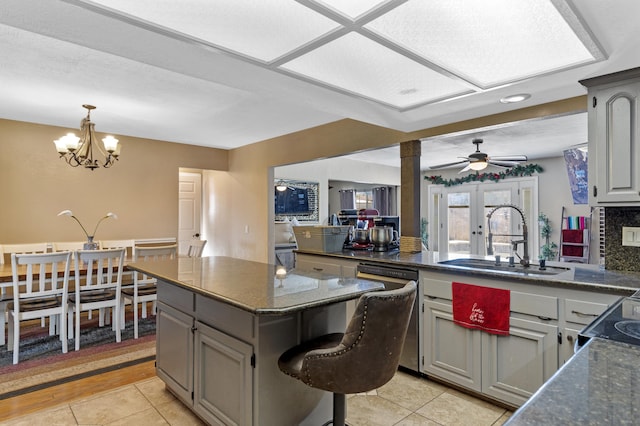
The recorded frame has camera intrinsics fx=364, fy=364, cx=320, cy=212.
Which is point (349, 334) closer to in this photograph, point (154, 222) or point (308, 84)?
point (308, 84)

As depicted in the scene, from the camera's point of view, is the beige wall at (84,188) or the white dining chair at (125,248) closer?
the white dining chair at (125,248)

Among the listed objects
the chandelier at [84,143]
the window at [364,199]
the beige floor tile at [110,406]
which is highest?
the chandelier at [84,143]

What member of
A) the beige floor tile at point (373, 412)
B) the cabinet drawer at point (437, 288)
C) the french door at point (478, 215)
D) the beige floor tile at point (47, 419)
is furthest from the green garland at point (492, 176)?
the beige floor tile at point (47, 419)

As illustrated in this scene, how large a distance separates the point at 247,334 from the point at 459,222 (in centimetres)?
725

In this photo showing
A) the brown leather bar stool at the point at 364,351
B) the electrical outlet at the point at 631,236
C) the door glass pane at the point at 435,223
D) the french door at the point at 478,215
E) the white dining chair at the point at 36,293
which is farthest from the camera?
the door glass pane at the point at 435,223

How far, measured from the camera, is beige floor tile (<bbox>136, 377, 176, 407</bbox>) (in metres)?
2.53

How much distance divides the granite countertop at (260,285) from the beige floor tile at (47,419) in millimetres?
998

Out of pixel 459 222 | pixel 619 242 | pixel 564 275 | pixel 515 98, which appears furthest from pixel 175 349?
pixel 459 222

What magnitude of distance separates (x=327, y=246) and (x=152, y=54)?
2.38 meters

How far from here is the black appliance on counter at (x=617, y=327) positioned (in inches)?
45.0

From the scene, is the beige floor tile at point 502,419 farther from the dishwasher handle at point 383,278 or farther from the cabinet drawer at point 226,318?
the cabinet drawer at point 226,318

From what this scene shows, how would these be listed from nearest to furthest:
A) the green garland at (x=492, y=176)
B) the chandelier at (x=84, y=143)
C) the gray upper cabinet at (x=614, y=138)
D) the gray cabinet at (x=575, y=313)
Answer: the gray cabinet at (x=575, y=313)
the gray upper cabinet at (x=614, y=138)
the chandelier at (x=84, y=143)
the green garland at (x=492, y=176)

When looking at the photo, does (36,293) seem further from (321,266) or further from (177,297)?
(321,266)

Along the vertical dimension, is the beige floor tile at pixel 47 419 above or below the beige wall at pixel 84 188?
below
